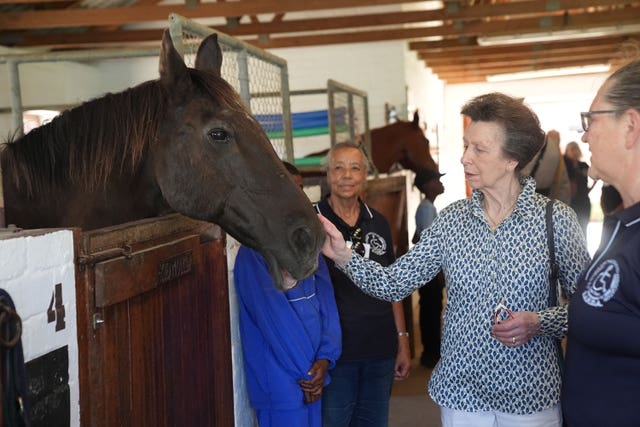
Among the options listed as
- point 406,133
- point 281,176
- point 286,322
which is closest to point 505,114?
point 281,176

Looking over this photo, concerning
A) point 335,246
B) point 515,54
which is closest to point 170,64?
point 335,246

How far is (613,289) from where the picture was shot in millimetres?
1436

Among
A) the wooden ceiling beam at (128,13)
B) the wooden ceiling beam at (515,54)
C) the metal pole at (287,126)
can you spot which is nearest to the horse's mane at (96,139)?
the metal pole at (287,126)

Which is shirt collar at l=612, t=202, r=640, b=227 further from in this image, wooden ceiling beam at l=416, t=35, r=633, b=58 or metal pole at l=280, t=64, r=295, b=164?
wooden ceiling beam at l=416, t=35, r=633, b=58

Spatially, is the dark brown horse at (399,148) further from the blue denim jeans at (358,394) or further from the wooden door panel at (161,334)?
the wooden door panel at (161,334)

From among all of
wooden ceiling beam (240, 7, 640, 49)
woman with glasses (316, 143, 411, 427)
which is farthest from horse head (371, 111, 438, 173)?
woman with glasses (316, 143, 411, 427)

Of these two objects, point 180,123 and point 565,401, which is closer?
point 565,401

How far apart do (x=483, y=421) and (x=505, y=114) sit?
863 millimetres

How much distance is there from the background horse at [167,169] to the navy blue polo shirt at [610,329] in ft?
2.74

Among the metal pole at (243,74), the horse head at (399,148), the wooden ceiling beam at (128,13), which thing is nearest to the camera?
the metal pole at (243,74)

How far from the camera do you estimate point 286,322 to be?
8.41 ft

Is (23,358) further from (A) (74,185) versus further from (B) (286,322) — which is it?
(B) (286,322)

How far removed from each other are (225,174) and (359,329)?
92 cm

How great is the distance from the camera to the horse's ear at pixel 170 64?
7.09ft
